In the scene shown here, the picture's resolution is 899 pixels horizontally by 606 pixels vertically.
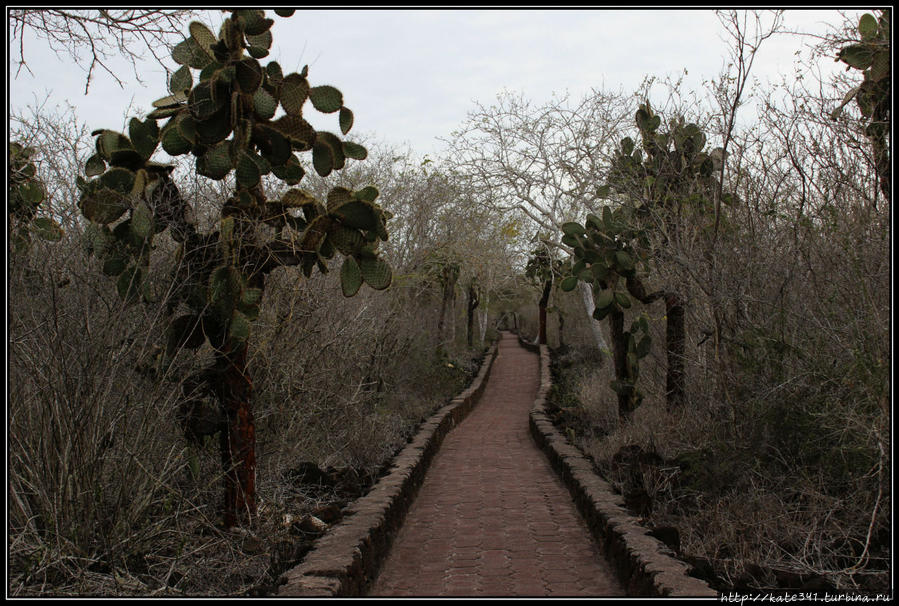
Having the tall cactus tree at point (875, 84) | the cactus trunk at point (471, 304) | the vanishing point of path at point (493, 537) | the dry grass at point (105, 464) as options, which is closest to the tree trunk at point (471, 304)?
the cactus trunk at point (471, 304)

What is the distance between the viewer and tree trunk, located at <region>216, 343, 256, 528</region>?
5.05 metres

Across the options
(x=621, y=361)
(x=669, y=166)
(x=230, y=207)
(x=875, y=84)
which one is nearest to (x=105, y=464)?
(x=230, y=207)

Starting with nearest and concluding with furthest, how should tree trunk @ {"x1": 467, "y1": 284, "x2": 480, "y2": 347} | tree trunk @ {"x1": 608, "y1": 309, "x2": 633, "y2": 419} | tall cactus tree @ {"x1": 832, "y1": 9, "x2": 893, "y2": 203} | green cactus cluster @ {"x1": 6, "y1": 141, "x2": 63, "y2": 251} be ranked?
green cactus cluster @ {"x1": 6, "y1": 141, "x2": 63, "y2": 251}, tall cactus tree @ {"x1": 832, "y1": 9, "x2": 893, "y2": 203}, tree trunk @ {"x1": 608, "y1": 309, "x2": 633, "y2": 419}, tree trunk @ {"x1": 467, "y1": 284, "x2": 480, "y2": 347}

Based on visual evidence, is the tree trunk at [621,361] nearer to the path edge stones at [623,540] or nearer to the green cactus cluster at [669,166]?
the path edge stones at [623,540]

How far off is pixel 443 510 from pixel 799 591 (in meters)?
3.80

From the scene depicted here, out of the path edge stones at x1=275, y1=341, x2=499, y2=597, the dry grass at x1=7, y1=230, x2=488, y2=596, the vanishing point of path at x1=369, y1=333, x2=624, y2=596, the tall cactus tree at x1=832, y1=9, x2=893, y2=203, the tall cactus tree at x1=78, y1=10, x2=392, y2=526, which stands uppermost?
the tall cactus tree at x1=832, y1=9, x2=893, y2=203

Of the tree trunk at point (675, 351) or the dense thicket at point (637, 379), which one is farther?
the tree trunk at point (675, 351)

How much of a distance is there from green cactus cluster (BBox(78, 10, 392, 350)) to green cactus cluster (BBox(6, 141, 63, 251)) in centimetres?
36

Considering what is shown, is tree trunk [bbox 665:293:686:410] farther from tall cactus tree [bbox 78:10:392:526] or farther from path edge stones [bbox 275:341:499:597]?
tall cactus tree [bbox 78:10:392:526]

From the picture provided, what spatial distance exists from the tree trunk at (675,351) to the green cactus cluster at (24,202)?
5.71 meters

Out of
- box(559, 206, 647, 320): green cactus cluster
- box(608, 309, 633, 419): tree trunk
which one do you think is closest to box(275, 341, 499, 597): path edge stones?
box(608, 309, 633, 419): tree trunk

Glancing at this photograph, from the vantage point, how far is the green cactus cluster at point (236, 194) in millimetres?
4645

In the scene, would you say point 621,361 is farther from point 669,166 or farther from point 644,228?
point 669,166

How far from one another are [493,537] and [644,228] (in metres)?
4.13
